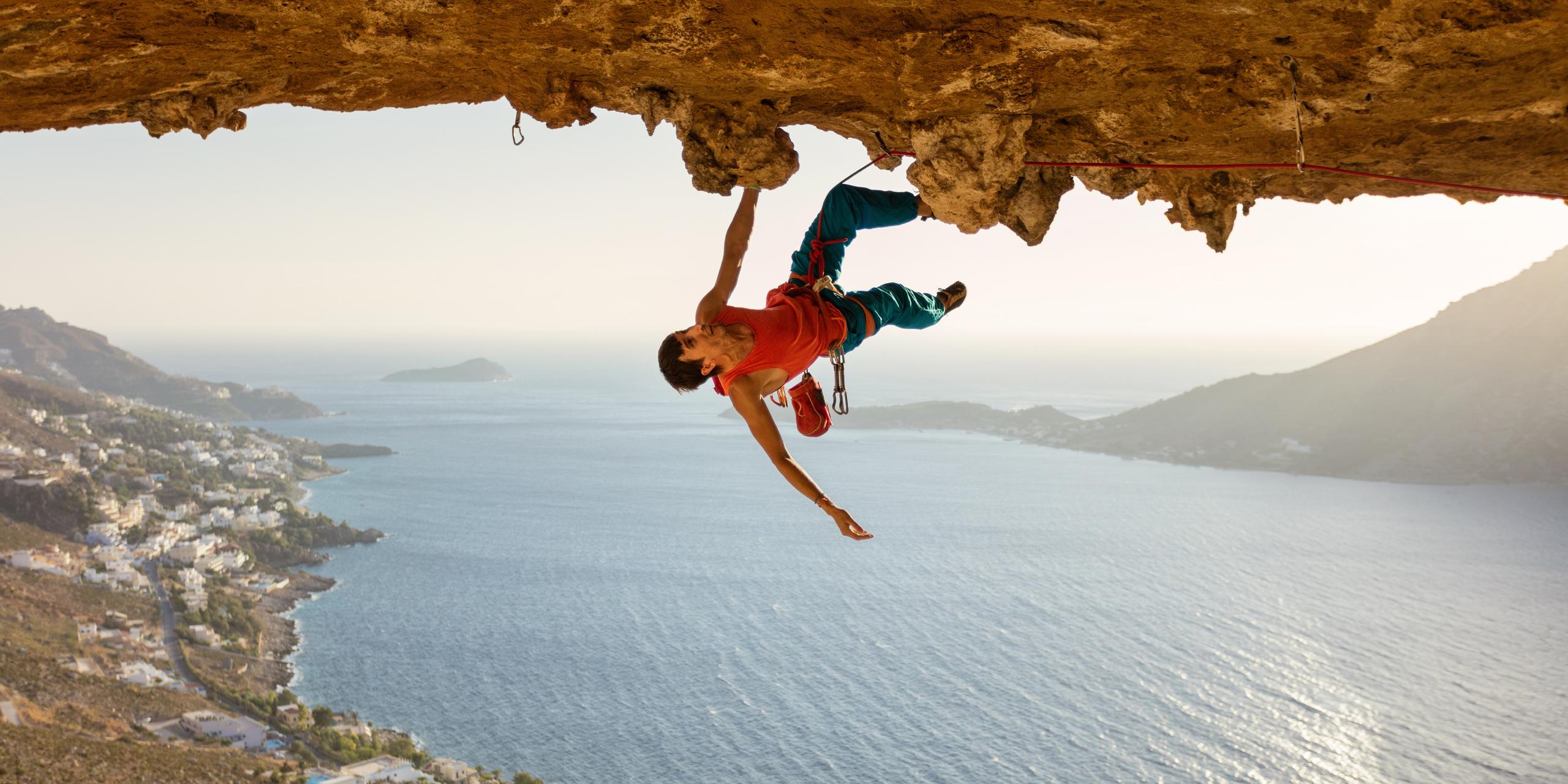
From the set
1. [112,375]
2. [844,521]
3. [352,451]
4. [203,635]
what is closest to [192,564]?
[203,635]

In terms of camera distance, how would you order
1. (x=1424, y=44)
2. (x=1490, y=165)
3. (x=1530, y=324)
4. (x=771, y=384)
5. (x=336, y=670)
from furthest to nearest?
(x=1530, y=324) < (x=336, y=670) < (x=1490, y=165) < (x=771, y=384) < (x=1424, y=44)

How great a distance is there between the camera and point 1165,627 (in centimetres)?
2744

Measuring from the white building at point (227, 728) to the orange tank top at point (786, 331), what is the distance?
21.2m

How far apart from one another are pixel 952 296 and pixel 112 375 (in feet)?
277

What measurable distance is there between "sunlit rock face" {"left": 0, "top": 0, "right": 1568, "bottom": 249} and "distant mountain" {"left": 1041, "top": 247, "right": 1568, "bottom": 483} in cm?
4644

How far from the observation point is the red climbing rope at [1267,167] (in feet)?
11.2

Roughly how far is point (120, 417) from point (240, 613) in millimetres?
29278

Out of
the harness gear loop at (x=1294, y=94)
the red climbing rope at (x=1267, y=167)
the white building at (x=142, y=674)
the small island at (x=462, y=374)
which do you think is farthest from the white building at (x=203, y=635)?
the small island at (x=462, y=374)

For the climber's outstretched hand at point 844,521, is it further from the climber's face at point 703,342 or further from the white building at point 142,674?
the white building at point 142,674

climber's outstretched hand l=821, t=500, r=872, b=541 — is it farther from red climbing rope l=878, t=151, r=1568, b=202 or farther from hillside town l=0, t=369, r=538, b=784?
hillside town l=0, t=369, r=538, b=784

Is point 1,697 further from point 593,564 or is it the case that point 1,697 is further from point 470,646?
point 593,564

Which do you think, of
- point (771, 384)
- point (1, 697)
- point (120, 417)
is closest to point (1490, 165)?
point (771, 384)

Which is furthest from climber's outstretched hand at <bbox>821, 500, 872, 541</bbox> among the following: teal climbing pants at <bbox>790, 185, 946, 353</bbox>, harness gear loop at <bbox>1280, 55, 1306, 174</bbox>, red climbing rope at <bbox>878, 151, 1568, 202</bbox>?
harness gear loop at <bbox>1280, 55, 1306, 174</bbox>

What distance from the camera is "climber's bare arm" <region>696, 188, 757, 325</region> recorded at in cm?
291
